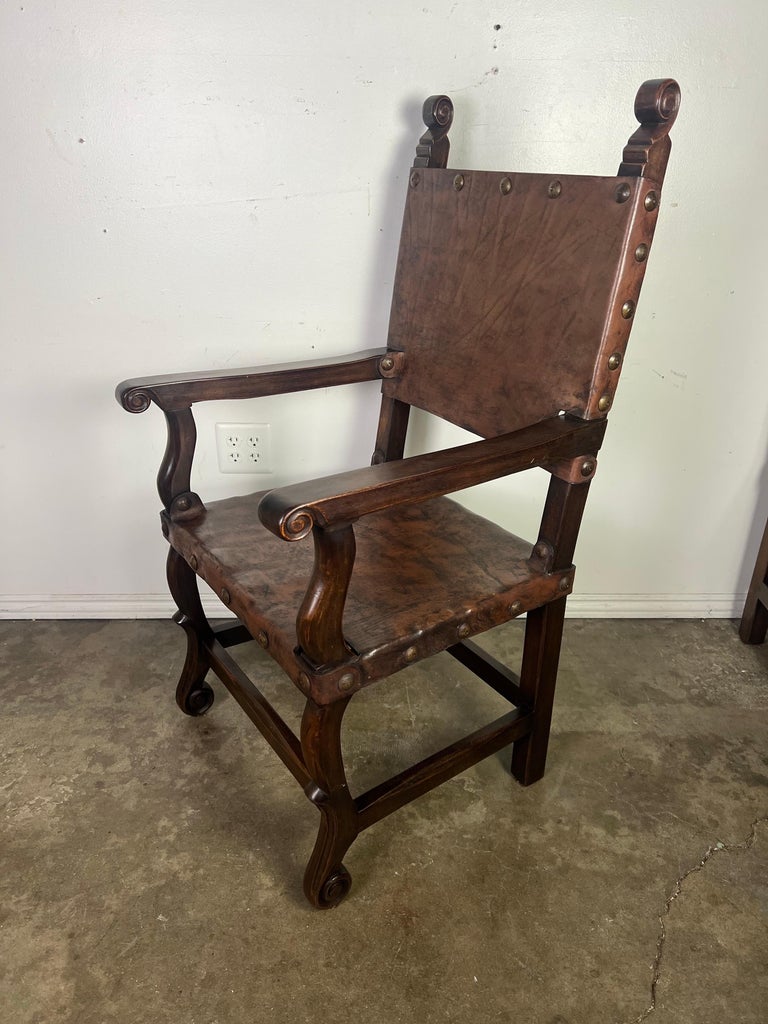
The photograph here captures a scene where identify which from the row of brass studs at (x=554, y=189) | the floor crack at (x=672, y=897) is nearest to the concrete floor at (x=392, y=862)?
the floor crack at (x=672, y=897)

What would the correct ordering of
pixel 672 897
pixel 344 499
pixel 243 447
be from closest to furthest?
pixel 344 499 → pixel 672 897 → pixel 243 447

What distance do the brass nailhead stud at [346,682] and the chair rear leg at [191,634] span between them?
1.82ft

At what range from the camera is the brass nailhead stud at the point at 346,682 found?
982 millimetres

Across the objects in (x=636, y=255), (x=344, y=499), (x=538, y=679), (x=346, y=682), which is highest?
(x=636, y=255)

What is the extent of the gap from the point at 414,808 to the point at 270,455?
2.86 feet

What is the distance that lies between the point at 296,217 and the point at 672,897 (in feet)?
4.92

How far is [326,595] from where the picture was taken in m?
0.93

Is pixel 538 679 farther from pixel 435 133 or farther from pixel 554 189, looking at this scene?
pixel 435 133

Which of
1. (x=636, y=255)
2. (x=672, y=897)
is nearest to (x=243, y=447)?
(x=636, y=255)

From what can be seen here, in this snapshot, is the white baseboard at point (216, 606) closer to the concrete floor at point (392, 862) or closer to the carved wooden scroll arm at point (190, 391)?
the concrete floor at point (392, 862)

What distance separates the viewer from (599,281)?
1024 mm

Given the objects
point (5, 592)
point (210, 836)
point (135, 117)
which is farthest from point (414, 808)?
point (135, 117)

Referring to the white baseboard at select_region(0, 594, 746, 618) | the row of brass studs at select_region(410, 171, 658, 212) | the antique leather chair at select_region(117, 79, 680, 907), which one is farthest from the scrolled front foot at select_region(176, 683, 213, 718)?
the row of brass studs at select_region(410, 171, 658, 212)

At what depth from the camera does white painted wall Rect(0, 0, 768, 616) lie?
138cm
